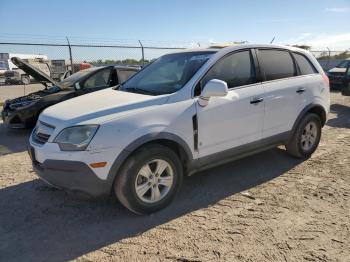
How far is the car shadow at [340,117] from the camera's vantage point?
8.02m

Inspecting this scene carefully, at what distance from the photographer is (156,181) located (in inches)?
141

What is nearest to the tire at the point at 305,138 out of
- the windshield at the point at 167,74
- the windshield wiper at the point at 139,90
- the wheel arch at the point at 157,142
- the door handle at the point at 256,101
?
the door handle at the point at 256,101

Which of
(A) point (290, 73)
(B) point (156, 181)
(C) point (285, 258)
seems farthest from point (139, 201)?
(A) point (290, 73)

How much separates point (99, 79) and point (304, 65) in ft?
15.8

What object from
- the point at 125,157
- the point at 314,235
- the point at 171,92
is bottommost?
the point at 314,235

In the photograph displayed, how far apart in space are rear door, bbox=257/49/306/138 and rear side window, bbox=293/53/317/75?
4.6 inches

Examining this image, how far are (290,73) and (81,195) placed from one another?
11.2 ft

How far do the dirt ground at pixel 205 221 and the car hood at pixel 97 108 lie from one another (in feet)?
3.49

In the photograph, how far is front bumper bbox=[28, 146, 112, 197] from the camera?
10.4 ft

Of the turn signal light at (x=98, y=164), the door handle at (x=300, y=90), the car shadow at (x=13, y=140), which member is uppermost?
the door handle at (x=300, y=90)

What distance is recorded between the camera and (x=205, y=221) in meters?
3.44

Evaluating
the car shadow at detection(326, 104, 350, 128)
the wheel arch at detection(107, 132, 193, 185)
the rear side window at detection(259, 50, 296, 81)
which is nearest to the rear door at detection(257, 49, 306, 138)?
the rear side window at detection(259, 50, 296, 81)

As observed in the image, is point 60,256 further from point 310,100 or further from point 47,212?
point 310,100

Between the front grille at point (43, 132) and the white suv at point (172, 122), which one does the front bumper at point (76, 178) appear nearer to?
the white suv at point (172, 122)
